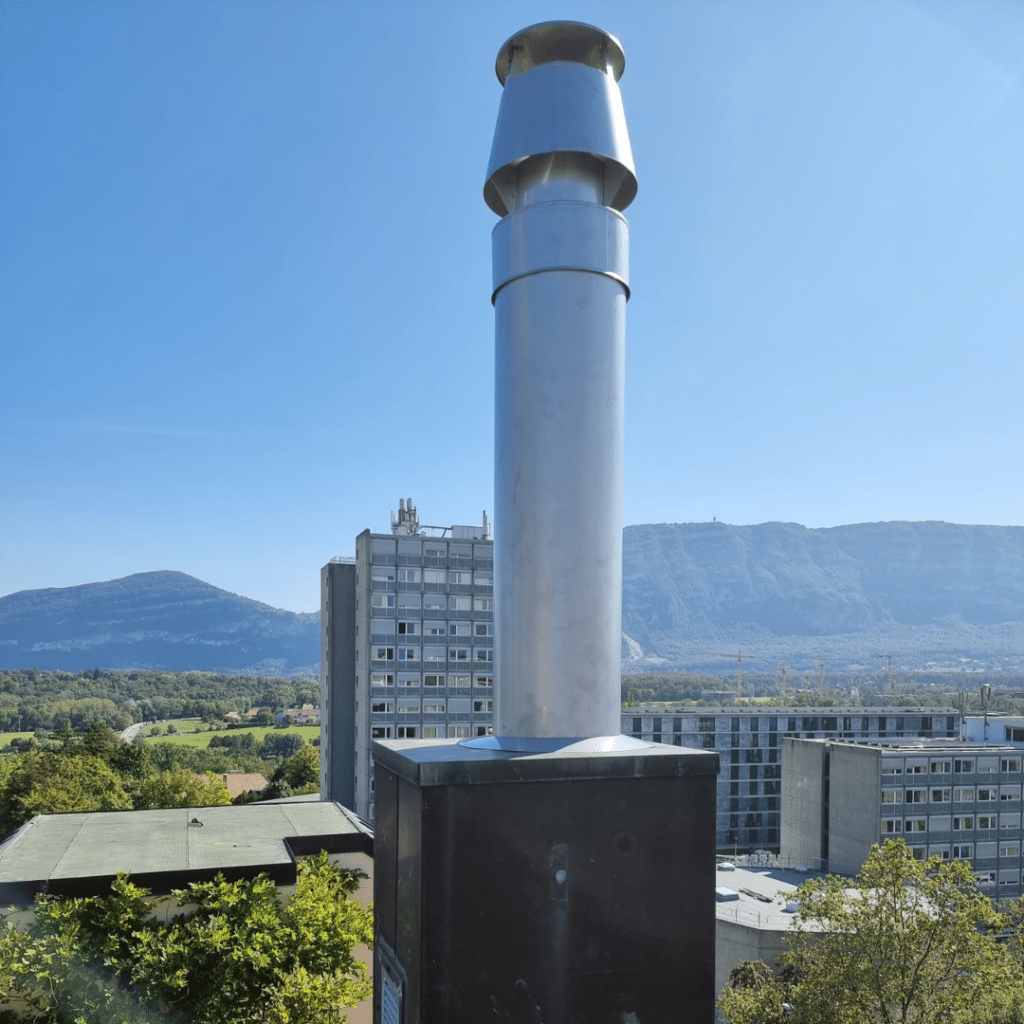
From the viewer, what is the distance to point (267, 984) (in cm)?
1329

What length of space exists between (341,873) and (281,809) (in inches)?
281

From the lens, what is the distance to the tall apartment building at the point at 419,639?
42.9 meters

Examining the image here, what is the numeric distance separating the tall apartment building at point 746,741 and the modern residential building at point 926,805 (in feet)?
49.8

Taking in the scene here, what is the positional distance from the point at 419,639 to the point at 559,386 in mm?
38817

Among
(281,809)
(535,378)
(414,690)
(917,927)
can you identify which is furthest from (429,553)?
(535,378)

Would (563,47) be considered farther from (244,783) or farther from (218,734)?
(218,734)

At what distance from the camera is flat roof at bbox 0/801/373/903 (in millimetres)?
15727

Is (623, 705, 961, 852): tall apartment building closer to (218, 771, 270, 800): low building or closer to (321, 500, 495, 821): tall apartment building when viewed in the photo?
(321, 500, 495, 821): tall apartment building

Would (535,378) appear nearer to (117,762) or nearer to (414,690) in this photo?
(414,690)

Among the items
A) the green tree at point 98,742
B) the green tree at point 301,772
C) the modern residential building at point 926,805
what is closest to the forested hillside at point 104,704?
the green tree at point 301,772

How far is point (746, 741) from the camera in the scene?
202 ft

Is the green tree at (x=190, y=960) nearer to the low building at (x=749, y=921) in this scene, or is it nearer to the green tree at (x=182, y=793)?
the low building at (x=749, y=921)

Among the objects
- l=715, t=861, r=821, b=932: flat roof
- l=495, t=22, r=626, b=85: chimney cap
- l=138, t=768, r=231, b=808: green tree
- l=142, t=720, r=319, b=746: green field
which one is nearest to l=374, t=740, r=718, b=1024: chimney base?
l=495, t=22, r=626, b=85: chimney cap

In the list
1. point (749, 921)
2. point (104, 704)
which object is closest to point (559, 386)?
point (749, 921)
